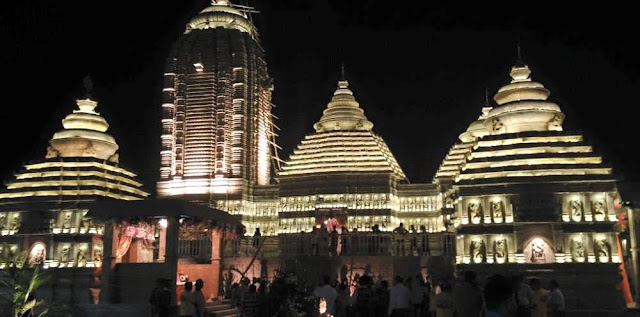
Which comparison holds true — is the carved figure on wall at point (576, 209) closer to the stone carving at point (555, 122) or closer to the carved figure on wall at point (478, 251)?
the carved figure on wall at point (478, 251)

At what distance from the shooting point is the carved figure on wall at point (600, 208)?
107 ft

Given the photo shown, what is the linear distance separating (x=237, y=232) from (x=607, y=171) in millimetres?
19285

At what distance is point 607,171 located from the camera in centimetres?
3366

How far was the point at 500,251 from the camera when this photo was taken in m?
33.1

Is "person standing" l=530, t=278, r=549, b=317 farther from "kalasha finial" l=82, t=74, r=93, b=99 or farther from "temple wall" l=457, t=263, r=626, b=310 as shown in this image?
"kalasha finial" l=82, t=74, r=93, b=99

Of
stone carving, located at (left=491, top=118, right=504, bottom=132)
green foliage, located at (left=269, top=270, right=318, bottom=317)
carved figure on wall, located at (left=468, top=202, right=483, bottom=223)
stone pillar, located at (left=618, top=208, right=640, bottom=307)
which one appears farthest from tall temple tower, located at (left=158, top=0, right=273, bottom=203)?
green foliage, located at (left=269, top=270, right=318, bottom=317)

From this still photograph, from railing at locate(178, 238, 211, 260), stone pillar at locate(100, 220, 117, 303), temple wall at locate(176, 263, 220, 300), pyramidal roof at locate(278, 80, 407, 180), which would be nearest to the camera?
stone pillar at locate(100, 220, 117, 303)

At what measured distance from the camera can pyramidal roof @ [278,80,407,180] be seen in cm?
4441

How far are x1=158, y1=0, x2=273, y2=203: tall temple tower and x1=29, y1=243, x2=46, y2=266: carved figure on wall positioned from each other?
34.3 feet

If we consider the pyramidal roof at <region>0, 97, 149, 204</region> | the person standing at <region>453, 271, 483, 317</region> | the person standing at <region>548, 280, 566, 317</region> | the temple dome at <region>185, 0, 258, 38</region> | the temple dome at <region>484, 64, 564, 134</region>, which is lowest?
the person standing at <region>548, 280, 566, 317</region>

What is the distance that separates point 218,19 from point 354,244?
75.3 ft

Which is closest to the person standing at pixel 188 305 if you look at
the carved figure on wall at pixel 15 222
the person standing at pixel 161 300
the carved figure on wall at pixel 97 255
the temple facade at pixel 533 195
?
the person standing at pixel 161 300

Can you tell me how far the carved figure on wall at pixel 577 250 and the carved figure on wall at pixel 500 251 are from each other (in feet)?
10.5

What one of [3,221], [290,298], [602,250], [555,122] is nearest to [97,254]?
[3,221]
